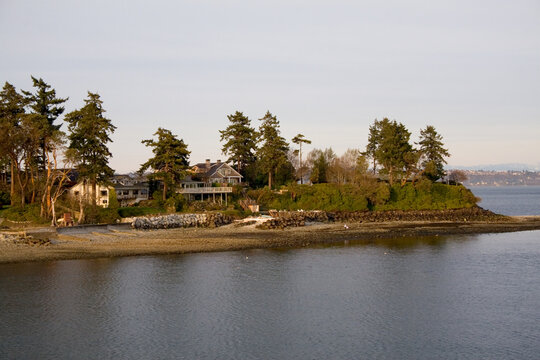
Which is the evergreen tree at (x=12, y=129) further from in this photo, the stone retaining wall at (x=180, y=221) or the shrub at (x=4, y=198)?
the stone retaining wall at (x=180, y=221)

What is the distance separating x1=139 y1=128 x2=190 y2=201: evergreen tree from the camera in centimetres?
5647

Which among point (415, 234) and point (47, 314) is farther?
point (415, 234)

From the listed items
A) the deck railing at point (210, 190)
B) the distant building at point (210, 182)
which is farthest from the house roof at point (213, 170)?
the deck railing at point (210, 190)

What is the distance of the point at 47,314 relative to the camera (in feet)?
76.0

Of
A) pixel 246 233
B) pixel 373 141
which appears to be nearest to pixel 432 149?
pixel 373 141

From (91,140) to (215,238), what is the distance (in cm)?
1647

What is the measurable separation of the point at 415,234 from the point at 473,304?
75.4 feet

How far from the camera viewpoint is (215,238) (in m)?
43.0

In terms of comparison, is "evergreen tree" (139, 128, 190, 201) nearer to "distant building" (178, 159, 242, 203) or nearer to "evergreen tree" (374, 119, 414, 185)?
"distant building" (178, 159, 242, 203)

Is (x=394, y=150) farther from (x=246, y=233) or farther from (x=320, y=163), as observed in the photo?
(x=246, y=233)

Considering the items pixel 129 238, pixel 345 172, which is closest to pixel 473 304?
pixel 129 238

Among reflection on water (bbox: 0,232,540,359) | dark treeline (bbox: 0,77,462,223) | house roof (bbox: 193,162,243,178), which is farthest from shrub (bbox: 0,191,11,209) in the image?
house roof (bbox: 193,162,243,178)

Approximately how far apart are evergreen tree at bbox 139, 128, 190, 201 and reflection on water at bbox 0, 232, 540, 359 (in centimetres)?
2151

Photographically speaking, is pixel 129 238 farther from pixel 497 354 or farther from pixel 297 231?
pixel 497 354
